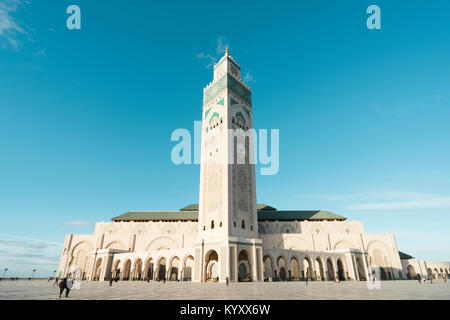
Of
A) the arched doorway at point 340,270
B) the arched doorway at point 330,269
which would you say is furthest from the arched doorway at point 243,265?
the arched doorway at point 340,270

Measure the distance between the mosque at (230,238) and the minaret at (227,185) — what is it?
130mm

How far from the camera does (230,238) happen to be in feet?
96.8

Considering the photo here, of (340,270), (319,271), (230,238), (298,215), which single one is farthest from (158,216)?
(340,270)

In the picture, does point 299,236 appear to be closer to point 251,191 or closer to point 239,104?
point 251,191

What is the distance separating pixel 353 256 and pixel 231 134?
27.6 metres

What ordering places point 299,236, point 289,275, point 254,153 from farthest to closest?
point 299,236 → point 254,153 → point 289,275

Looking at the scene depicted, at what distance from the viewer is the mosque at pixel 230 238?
3209 centimetres

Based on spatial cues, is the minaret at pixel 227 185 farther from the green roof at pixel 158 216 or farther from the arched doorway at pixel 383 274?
the arched doorway at pixel 383 274

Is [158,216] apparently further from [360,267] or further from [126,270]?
[360,267]

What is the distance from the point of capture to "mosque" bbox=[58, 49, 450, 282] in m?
32.1

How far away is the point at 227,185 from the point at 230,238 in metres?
7.14

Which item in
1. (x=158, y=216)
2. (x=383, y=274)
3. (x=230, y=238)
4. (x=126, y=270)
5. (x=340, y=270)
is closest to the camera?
(x=230, y=238)
